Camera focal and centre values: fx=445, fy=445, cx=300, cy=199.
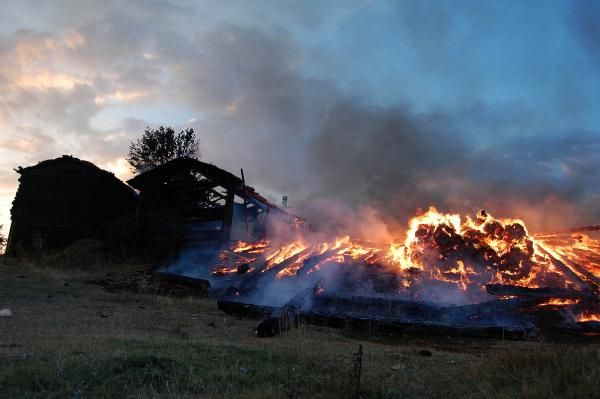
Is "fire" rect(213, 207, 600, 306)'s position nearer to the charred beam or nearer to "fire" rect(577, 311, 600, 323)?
the charred beam

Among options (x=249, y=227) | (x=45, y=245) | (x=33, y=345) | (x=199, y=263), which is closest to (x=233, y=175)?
(x=249, y=227)

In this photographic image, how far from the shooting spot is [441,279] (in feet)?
46.5

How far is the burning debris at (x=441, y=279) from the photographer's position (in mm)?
11336

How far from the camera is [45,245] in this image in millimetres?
27844

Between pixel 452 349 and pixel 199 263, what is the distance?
44.6ft

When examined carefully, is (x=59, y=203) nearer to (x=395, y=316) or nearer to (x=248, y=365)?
(x=395, y=316)

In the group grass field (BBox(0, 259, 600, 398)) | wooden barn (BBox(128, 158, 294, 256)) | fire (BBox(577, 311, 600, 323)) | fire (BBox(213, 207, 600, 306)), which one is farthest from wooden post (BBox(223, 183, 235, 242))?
fire (BBox(577, 311, 600, 323))

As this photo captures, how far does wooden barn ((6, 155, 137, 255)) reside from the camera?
Result: 2838 cm

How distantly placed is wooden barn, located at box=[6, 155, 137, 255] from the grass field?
2041 centimetres

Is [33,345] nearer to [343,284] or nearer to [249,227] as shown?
[343,284]

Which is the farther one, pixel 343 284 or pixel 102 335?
pixel 343 284

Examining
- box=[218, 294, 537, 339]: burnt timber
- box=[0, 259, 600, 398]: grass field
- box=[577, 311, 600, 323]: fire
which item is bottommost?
box=[0, 259, 600, 398]: grass field

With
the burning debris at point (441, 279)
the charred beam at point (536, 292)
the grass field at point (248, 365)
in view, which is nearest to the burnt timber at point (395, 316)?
the burning debris at point (441, 279)

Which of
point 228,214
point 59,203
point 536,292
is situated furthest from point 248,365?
point 59,203
